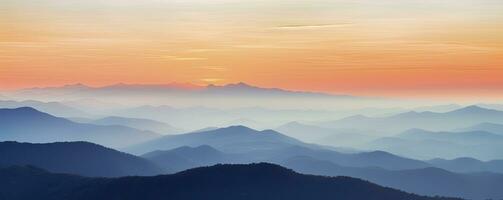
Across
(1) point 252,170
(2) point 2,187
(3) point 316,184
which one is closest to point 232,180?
(1) point 252,170

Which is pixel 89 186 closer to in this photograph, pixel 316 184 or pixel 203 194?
pixel 203 194

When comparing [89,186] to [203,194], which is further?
[89,186]

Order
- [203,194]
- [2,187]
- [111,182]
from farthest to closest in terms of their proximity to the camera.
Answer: [2,187] → [111,182] → [203,194]

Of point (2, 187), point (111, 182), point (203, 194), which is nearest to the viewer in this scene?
point (203, 194)

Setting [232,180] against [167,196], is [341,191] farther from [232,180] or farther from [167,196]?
[167,196]

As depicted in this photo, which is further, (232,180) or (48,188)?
(48,188)

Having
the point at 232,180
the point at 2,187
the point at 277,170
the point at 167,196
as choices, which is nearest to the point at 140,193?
the point at 167,196
